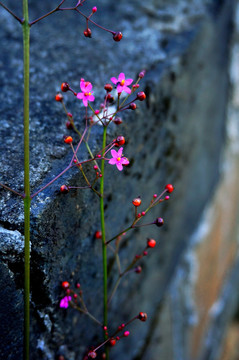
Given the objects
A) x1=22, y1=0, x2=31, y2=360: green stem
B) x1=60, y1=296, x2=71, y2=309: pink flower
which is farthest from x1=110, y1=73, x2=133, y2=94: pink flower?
x1=60, y1=296, x2=71, y2=309: pink flower

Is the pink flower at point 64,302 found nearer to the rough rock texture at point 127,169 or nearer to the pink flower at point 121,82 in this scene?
the rough rock texture at point 127,169

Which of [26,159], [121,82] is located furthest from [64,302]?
[121,82]

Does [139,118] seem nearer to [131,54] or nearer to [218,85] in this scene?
[131,54]

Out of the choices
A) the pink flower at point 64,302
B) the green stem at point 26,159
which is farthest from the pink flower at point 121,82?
the pink flower at point 64,302

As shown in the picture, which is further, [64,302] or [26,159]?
[64,302]

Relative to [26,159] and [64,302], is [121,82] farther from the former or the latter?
[64,302]

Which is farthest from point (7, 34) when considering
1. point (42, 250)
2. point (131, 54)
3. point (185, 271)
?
point (185, 271)

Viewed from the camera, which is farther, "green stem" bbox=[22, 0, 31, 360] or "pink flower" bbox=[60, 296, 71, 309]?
"pink flower" bbox=[60, 296, 71, 309]

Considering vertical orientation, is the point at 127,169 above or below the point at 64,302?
above

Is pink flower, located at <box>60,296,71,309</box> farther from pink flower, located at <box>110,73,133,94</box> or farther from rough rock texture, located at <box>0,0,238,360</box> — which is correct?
pink flower, located at <box>110,73,133,94</box>
